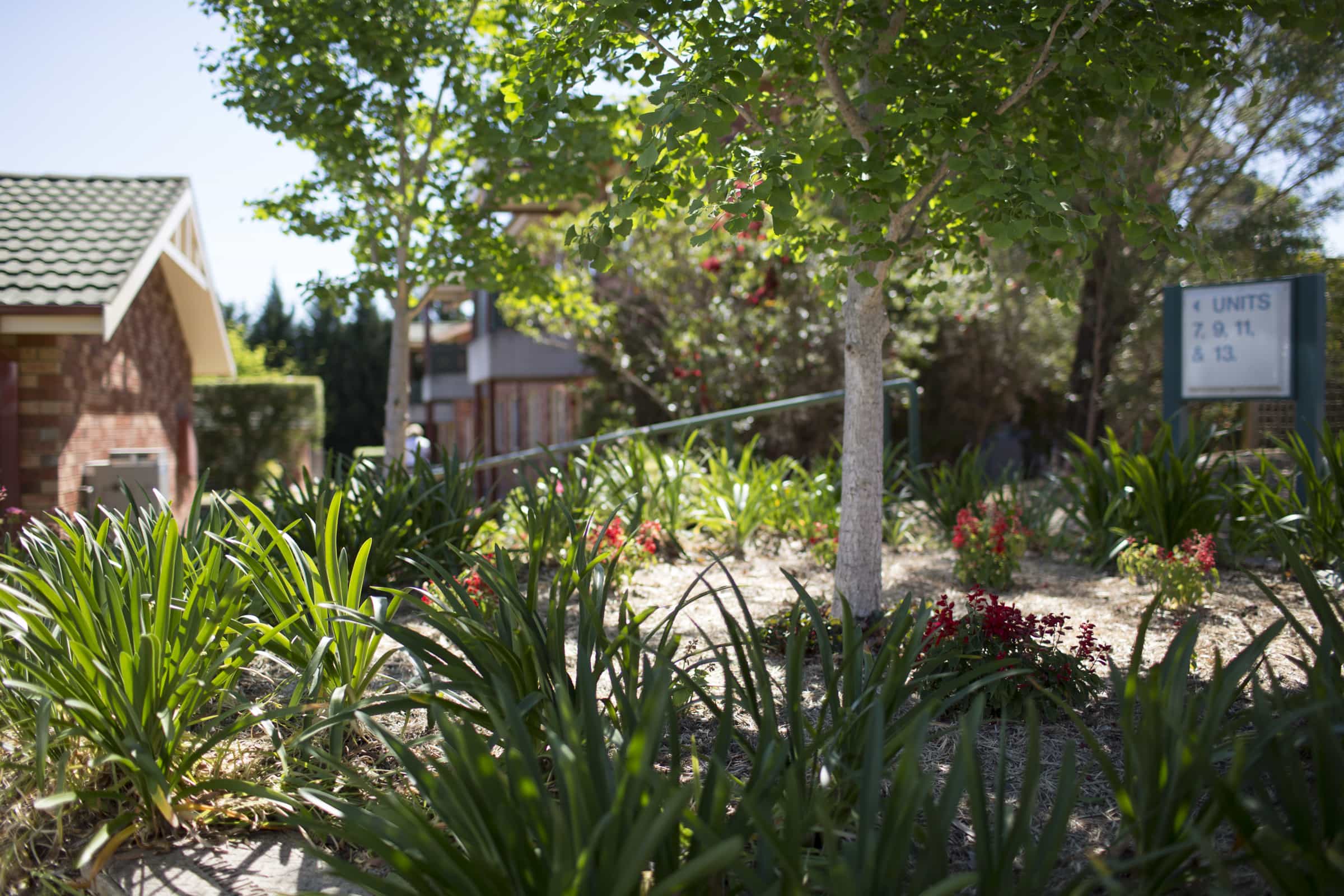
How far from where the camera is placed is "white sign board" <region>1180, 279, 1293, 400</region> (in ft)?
19.9

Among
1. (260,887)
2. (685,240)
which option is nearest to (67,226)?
(685,240)

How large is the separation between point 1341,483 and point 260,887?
448cm

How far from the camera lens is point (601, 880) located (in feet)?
5.49

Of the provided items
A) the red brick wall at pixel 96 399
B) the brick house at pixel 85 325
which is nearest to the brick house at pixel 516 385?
the red brick wall at pixel 96 399

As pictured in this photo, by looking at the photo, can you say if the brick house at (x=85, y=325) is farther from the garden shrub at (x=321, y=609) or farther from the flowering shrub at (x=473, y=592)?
the garden shrub at (x=321, y=609)

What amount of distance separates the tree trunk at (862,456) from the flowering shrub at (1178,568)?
1.13 meters

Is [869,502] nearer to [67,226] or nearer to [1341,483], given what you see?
[1341,483]

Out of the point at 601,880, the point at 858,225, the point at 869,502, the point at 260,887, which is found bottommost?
the point at 260,887

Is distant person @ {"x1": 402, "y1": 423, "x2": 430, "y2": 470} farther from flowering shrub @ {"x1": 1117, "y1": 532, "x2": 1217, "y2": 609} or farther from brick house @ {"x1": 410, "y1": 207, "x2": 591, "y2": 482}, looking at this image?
flowering shrub @ {"x1": 1117, "y1": 532, "x2": 1217, "y2": 609}

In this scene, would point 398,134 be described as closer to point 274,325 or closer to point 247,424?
point 247,424

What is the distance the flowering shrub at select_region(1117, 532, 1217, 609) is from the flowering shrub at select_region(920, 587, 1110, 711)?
1015mm

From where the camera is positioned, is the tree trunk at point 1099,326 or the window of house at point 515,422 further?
the window of house at point 515,422

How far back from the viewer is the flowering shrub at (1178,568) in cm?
420

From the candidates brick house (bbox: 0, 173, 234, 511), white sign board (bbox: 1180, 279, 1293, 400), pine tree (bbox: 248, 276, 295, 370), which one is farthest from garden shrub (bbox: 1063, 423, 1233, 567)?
pine tree (bbox: 248, 276, 295, 370)
